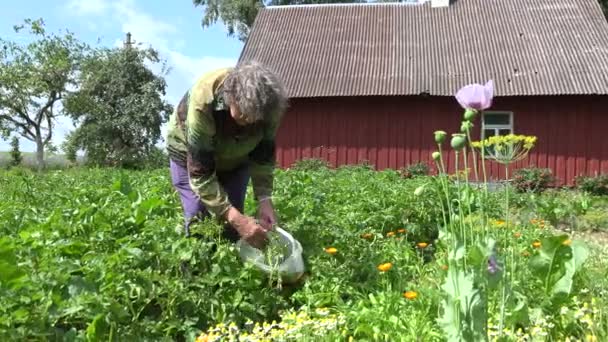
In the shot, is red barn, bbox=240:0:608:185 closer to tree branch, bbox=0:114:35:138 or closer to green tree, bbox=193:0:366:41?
green tree, bbox=193:0:366:41

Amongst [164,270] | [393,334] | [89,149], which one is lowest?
[393,334]

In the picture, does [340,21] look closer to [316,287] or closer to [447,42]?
[447,42]

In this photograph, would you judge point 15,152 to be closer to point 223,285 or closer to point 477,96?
point 223,285

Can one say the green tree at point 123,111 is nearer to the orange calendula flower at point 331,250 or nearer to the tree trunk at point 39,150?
the tree trunk at point 39,150

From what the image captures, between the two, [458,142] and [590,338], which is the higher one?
[458,142]

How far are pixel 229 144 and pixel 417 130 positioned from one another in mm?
13384

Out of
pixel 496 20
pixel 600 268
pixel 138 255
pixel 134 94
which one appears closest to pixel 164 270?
pixel 138 255

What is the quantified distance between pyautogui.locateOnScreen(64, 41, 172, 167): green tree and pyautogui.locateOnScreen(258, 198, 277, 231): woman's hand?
20.6m

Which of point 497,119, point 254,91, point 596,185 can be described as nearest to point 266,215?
point 254,91

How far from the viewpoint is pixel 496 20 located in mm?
18484

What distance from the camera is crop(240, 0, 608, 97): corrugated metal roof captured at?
1580 centimetres

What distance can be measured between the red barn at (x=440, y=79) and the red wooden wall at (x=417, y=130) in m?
0.03

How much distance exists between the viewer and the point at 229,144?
135 inches

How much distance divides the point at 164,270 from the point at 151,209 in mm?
1122
